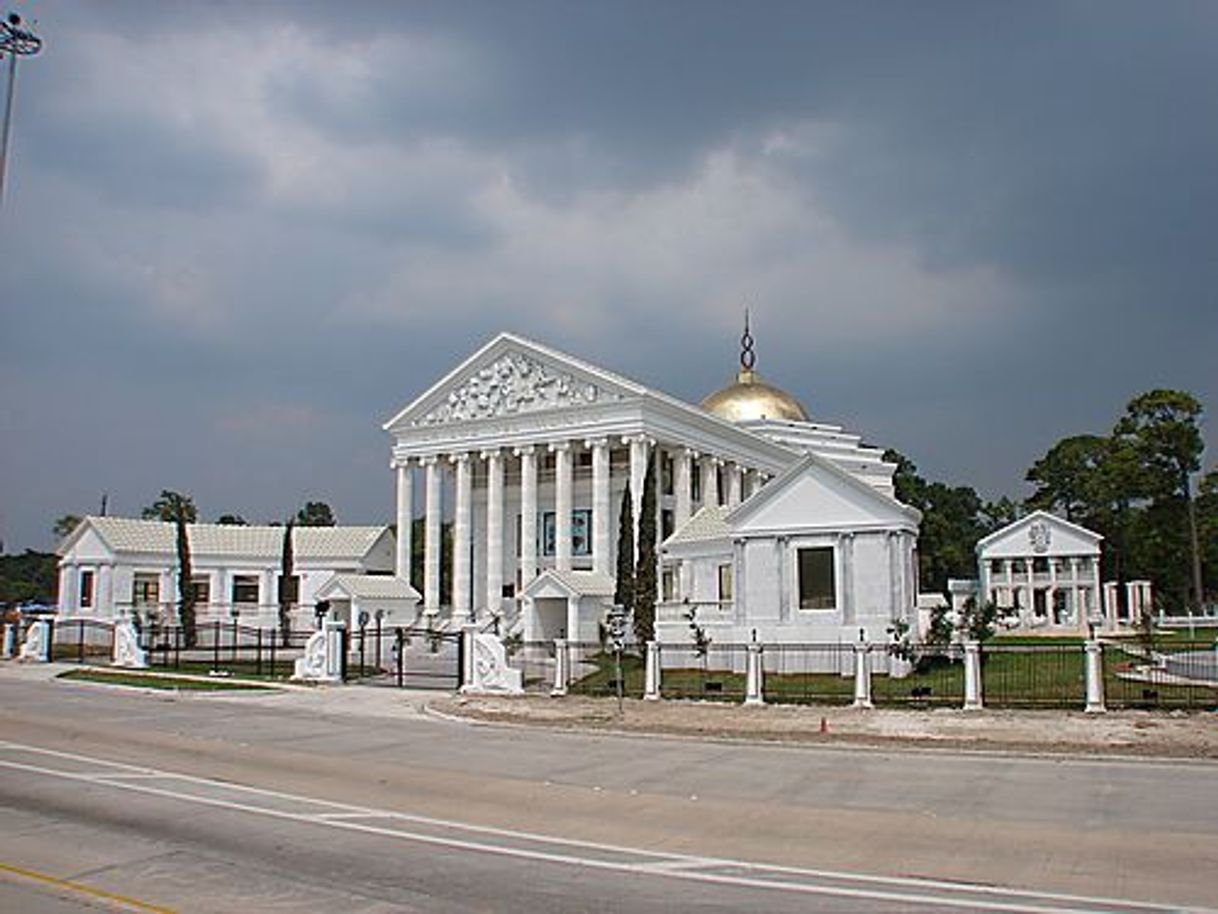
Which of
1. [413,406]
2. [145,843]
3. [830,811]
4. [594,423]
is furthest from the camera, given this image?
[413,406]

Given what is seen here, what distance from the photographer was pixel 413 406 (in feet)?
228

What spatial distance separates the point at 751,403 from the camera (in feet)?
270

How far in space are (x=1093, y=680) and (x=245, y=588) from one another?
2163 inches

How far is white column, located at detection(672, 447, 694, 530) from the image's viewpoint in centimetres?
6391

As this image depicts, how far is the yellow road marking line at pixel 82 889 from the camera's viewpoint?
29.2 feet

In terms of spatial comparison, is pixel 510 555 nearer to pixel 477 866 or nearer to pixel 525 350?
pixel 525 350

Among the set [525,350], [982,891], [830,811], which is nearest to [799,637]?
[830,811]

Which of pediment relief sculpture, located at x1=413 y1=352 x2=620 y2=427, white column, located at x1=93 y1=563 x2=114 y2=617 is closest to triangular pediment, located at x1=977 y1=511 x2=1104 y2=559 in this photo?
pediment relief sculpture, located at x1=413 y1=352 x2=620 y2=427

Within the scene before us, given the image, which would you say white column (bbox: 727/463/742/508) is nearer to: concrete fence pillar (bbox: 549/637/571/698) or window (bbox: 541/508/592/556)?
window (bbox: 541/508/592/556)

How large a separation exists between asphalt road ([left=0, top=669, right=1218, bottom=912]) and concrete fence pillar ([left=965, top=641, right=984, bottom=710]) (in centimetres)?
593

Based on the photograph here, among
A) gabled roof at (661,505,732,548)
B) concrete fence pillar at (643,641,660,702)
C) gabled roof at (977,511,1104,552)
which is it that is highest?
gabled roof at (977,511,1104,552)

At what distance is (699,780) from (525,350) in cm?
4930

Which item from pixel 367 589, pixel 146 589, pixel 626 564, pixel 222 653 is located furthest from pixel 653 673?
pixel 146 589

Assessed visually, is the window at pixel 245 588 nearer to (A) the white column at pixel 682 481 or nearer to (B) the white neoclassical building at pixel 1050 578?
(A) the white column at pixel 682 481
